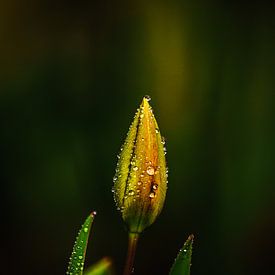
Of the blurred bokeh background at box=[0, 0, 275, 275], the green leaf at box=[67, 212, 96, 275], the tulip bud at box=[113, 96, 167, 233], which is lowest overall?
the green leaf at box=[67, 212, 96, 275]

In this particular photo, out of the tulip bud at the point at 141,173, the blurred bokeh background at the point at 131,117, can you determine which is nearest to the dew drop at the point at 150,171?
the tulip bud at the point at 141,173

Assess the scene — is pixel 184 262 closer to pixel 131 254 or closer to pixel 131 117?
pixel 131 254

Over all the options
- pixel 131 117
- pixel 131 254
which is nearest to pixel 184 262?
pixel 131 254

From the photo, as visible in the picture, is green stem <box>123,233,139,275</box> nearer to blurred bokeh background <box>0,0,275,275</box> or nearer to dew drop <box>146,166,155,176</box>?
dew drop <box>146,166,155,176</box>

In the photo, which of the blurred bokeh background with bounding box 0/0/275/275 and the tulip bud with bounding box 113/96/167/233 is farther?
the blurred bokeh background with bounding box 0/0/275/275

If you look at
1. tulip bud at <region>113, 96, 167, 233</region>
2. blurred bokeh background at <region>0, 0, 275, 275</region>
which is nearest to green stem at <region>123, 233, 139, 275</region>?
tulip bud at <region>113, 96, 167, 233</region>

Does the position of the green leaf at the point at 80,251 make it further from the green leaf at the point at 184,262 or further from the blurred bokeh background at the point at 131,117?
the blurred bokeh background at the point at 131,117
